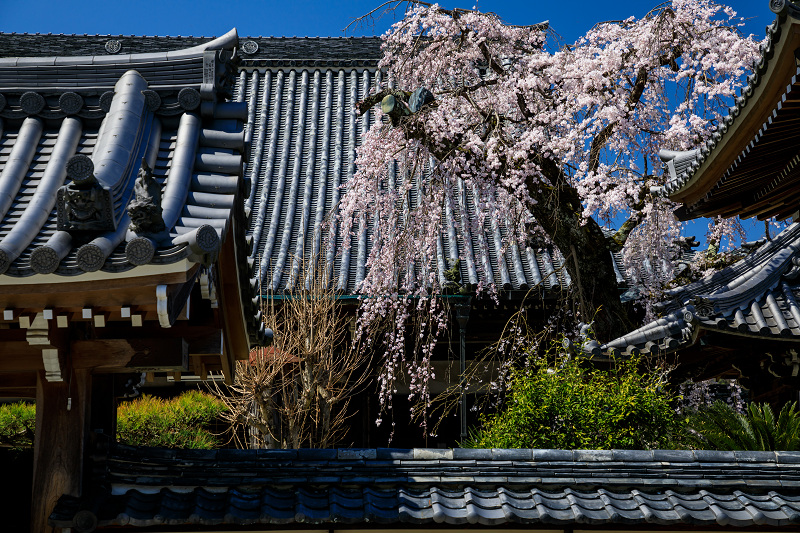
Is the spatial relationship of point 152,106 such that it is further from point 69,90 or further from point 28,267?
point 28,267

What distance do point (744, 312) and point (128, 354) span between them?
16.7 feet

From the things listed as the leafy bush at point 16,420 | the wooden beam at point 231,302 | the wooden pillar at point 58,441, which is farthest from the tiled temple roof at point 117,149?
the leafy bush at point 16,420

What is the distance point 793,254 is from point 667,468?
11.6ft

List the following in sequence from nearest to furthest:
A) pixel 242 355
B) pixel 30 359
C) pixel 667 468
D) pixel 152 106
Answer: pixel 30 359 < pixel 667 468 < pixel 152 106 < pixel 242 355

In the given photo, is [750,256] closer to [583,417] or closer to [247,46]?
[583,417]

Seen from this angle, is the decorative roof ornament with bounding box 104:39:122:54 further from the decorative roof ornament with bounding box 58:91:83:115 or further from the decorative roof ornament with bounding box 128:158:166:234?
the decorative roof ornament with bounding box 128:158:166:234

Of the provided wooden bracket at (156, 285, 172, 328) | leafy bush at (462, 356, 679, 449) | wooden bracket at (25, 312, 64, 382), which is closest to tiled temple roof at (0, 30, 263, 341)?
wooden bracket at (156, 285, 172, 328)

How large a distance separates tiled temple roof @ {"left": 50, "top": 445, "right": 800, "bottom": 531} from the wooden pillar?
0.12 metres

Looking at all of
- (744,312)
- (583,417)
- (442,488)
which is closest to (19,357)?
(442,488)

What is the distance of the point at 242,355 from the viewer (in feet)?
21.1

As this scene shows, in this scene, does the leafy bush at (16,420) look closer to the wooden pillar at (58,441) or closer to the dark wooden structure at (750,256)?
the wooden pillar at (58,441)

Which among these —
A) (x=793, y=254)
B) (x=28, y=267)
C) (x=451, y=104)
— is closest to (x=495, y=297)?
(x=451, y=104)

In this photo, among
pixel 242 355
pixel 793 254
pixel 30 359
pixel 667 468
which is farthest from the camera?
pixel 793 254

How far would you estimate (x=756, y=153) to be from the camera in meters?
5.69
